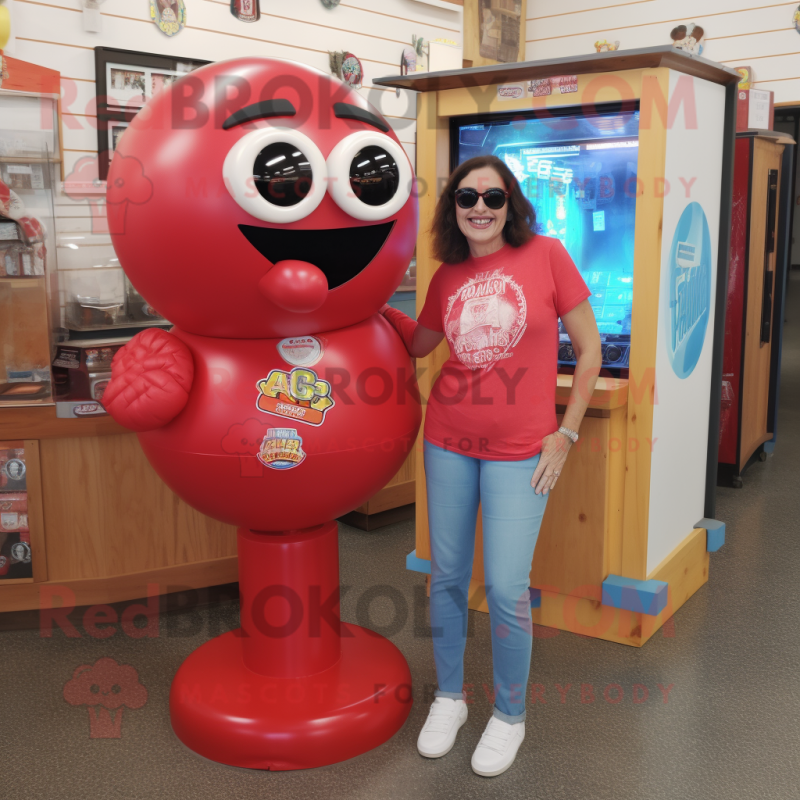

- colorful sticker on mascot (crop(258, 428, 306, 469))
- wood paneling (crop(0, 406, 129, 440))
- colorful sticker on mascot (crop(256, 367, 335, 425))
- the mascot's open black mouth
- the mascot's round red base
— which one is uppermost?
the mascot's open black mouth

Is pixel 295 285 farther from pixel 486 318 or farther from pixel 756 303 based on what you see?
pixel 756 303

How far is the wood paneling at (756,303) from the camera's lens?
4289mm

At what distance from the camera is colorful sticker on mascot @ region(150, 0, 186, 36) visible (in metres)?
3.88

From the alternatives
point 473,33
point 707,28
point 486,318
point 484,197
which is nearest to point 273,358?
point 486,318

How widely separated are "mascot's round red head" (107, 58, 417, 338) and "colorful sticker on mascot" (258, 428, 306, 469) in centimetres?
23

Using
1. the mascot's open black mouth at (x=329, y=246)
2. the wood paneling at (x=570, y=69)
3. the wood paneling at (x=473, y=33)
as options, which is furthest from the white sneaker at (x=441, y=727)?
the wood paneling at (x=473, y=33)

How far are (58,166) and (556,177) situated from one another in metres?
2.18

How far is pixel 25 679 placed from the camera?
2477 millimetres

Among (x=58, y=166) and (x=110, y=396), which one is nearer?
(x=110, y=396)

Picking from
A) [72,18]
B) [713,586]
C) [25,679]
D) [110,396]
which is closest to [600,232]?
[713,586]

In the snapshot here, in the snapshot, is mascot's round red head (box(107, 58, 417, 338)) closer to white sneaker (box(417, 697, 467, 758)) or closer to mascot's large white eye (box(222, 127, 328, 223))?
mascot's large white eye (box(222, 127, 328, 223))

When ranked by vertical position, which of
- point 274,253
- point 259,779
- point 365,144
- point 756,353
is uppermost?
point 365,144

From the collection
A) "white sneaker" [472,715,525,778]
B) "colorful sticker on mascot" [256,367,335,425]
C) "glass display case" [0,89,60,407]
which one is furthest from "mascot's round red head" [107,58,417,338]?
"white sneaker" [472,715,525,778]

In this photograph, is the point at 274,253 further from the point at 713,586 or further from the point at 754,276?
the point at 754,276
